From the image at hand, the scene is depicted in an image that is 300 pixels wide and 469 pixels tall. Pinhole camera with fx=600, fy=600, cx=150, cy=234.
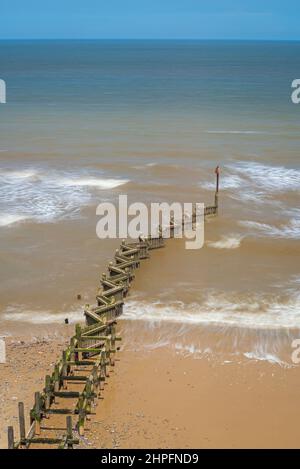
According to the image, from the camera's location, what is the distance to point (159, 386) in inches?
762

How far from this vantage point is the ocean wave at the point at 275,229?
3434cm

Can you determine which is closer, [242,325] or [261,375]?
[261,375]

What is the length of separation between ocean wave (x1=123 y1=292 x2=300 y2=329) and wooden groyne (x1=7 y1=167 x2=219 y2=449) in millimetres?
1241

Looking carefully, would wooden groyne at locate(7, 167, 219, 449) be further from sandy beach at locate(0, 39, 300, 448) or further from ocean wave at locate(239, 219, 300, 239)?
ocean wave at locate(239, 219, 300, 239)


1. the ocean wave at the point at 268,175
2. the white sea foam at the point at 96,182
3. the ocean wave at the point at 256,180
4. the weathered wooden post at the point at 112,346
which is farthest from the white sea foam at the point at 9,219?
the ocean wave at the point at 268,175

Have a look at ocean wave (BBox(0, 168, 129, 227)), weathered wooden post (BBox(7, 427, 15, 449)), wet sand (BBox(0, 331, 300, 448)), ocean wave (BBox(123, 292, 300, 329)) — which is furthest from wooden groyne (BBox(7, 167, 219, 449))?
ocean wave (BBox(0, 168, 129, 227))

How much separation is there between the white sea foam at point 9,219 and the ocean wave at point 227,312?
13.0m

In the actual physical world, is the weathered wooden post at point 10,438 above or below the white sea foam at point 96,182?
below

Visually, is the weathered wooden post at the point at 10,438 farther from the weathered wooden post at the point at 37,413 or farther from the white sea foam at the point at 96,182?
the white sea foam at the point at 96,182

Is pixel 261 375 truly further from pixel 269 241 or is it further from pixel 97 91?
pixel 97 91

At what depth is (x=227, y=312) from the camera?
2483 centimetres

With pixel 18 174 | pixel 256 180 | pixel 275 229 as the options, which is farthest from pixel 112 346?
pixel 18 174
